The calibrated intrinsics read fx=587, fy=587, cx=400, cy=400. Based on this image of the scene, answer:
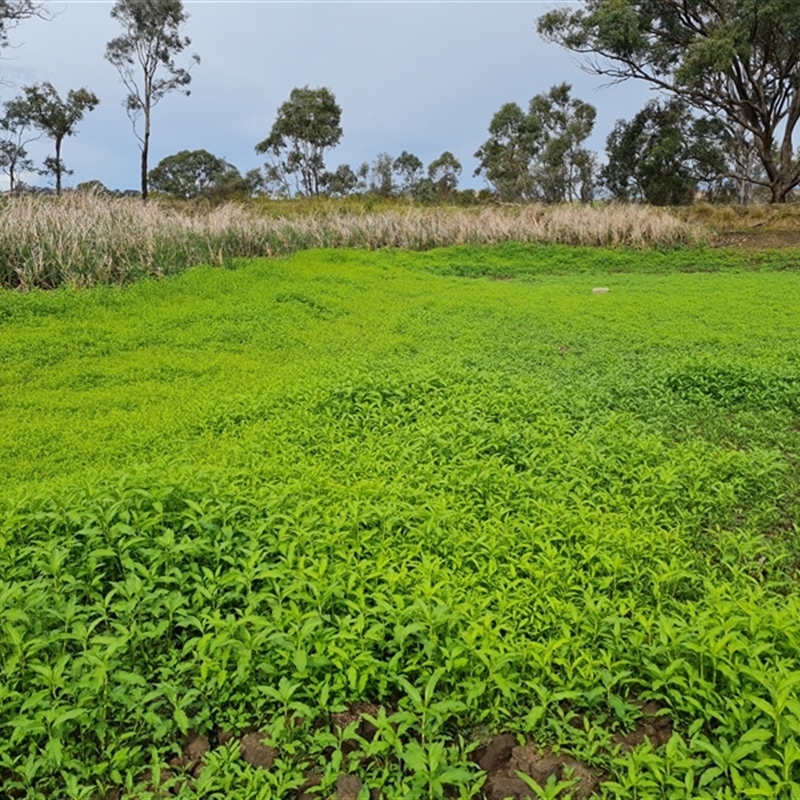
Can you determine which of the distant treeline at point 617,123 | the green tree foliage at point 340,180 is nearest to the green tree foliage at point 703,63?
the distant treeline at point 617,123

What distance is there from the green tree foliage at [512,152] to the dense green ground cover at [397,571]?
3313 cm

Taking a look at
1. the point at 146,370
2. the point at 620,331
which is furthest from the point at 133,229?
the point at 620,331

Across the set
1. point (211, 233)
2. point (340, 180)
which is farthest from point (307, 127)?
point (211, 233)

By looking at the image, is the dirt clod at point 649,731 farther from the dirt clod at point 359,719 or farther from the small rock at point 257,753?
the small rock at point 257,753

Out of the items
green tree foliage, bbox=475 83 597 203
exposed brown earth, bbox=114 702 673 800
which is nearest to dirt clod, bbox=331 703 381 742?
exposed brown earth, bbox=114 702 673 800

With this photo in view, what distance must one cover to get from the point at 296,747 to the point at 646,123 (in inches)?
1142

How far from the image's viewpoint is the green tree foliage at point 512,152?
35344 millimetres

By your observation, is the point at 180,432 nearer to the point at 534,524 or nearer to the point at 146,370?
Answer: the point at 146,370

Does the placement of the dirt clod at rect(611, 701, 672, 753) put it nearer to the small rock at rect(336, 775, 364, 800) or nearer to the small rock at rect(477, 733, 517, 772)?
the small rock at rect(477, 733, 517, 772)

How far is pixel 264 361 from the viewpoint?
6059 millimetres

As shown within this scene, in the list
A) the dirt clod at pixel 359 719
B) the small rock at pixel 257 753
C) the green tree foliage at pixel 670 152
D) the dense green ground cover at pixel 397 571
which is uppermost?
the green tree foliage at pixel 670 152

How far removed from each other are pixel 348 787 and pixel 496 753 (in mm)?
469

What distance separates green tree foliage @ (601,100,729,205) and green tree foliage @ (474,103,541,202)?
9.29 meters

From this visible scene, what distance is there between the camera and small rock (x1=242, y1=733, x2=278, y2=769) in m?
1.82
